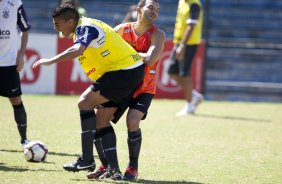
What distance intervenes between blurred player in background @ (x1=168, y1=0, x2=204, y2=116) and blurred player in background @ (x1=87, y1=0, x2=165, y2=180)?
19.2ft

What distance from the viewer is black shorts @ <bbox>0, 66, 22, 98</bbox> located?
8320mm

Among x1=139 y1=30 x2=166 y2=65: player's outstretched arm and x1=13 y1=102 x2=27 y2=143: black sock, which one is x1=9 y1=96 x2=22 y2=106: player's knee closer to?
x1=13 y1=102 x2=27 y2=143: black sock

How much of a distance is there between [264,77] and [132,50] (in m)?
12.6

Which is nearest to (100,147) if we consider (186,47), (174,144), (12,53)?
(12,53)

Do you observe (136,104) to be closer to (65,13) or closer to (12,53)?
(65,13)

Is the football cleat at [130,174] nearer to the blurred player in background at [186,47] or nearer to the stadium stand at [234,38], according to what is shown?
the blurred player in background at [186,47]

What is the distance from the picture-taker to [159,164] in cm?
802

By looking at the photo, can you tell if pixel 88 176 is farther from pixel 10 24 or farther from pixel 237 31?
pixel 237 31

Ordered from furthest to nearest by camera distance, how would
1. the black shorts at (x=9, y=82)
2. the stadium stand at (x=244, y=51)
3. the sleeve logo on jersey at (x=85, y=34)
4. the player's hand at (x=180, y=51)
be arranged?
the stadium stand at (x=244, y=51) < the player's hand at (x=180, y=51) < the black shorts at (x=9, y=82) < the sleeve logo on jersey at (x=85, y=34)

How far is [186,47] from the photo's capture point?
1389 centimetres

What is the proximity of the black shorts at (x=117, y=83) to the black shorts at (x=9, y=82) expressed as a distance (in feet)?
6.23

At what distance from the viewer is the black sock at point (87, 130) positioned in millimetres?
6676

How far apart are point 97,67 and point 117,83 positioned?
0.86 ft

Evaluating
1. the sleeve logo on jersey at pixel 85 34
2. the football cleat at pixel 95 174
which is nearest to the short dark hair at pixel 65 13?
the sleeve logo on jersey at pixel 85 34
